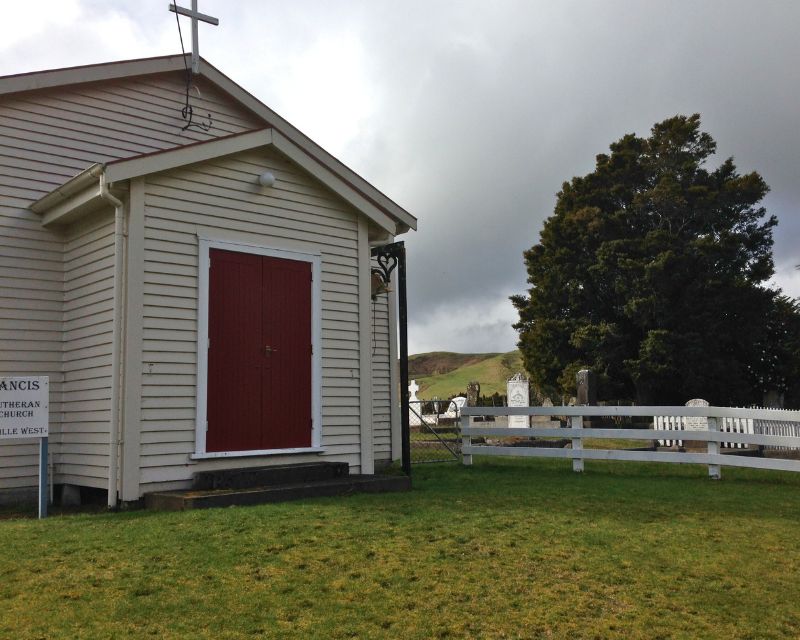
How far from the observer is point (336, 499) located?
834cm

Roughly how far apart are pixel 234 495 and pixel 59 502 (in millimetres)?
2775

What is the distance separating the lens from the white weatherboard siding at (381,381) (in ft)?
43.2

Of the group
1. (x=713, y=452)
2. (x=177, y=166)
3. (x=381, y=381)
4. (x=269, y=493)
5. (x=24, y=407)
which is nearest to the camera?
(x=24, y=407)

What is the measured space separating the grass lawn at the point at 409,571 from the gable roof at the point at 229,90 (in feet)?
14.3

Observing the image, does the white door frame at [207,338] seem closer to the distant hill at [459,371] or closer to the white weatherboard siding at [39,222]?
the white weatherboard siding at [39,222]

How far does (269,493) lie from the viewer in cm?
815

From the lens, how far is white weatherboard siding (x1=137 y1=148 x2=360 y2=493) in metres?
8.46

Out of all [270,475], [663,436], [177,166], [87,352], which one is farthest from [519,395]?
[177,166]

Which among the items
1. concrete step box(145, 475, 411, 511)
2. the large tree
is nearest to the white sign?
concrete step box(145, 475, 411, 511)

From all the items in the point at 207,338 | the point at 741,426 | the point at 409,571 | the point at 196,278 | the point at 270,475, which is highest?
the point at 196,278

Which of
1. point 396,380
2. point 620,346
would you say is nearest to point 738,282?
point 620,346

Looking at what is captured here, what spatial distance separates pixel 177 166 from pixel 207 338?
2.03 meters

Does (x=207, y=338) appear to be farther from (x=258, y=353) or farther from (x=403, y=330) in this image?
(x=403, y=330)

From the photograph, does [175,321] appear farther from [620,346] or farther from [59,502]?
[620,346]
